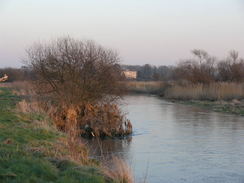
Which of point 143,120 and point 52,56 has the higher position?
point 52,56

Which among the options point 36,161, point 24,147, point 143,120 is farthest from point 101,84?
point 36,161

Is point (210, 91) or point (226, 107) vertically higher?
point (210, 91)

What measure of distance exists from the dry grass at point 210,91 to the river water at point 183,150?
18872 mm

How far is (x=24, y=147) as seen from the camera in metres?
10.0

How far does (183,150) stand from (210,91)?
Result: 3123 cm

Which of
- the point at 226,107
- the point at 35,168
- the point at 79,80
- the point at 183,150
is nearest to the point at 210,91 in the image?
the point at 226,107

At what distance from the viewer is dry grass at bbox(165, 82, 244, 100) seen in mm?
45062

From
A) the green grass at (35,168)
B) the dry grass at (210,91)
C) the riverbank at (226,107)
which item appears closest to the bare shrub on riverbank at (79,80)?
the green grass at (35,168)

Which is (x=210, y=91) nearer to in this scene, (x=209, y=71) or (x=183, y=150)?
(x=209, y=71)

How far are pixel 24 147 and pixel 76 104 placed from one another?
11.1 meters

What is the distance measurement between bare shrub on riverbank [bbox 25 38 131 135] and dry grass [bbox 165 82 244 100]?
2596cm

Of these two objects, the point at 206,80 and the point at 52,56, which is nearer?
the point at 52,56

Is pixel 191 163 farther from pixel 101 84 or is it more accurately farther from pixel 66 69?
pixel 66 69

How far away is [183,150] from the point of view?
16500mm
